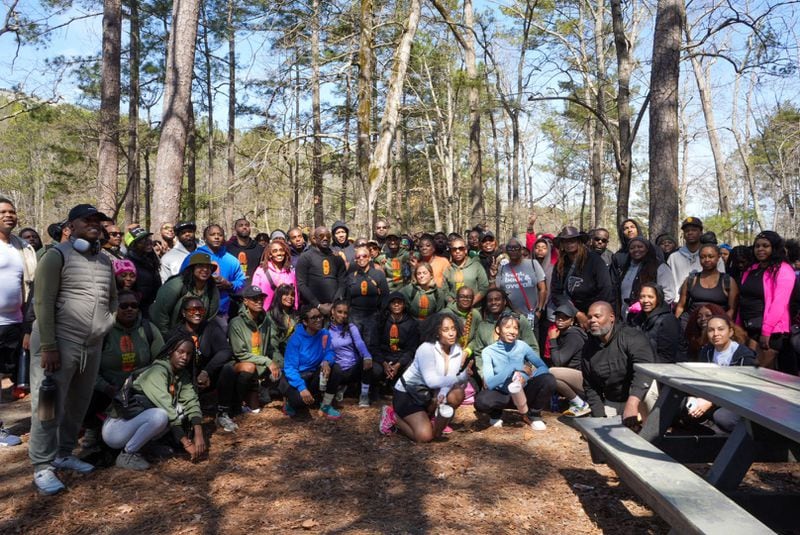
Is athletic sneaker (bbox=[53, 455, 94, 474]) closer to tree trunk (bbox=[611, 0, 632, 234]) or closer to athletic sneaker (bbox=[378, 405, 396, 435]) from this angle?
athletic sneaker (bbox=[378, 405, 396, 435])

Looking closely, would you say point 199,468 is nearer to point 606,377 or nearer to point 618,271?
point 606,377

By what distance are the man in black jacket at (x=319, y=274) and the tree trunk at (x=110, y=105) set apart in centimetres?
592

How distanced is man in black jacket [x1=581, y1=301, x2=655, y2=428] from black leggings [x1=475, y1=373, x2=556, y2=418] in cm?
41

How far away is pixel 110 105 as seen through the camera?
10.8 meters

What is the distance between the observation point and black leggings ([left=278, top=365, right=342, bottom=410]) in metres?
5.49

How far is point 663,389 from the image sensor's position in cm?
382

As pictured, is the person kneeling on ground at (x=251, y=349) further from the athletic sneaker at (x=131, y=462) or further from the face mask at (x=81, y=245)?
the face mask at (x=81, y=245)

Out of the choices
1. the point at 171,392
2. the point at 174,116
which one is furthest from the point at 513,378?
the point at 174,116

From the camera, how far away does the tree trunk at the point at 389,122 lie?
889cm

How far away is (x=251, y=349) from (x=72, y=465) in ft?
6.43

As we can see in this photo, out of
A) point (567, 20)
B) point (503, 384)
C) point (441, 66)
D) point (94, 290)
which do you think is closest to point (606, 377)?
point (503, 384)

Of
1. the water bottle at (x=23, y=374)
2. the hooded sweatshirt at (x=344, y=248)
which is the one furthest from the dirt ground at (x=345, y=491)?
the hooded sweatshirt at (x=344, y=248)

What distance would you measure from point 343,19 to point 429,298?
6.73 metres

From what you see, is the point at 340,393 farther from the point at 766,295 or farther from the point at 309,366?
the point at 766,295
